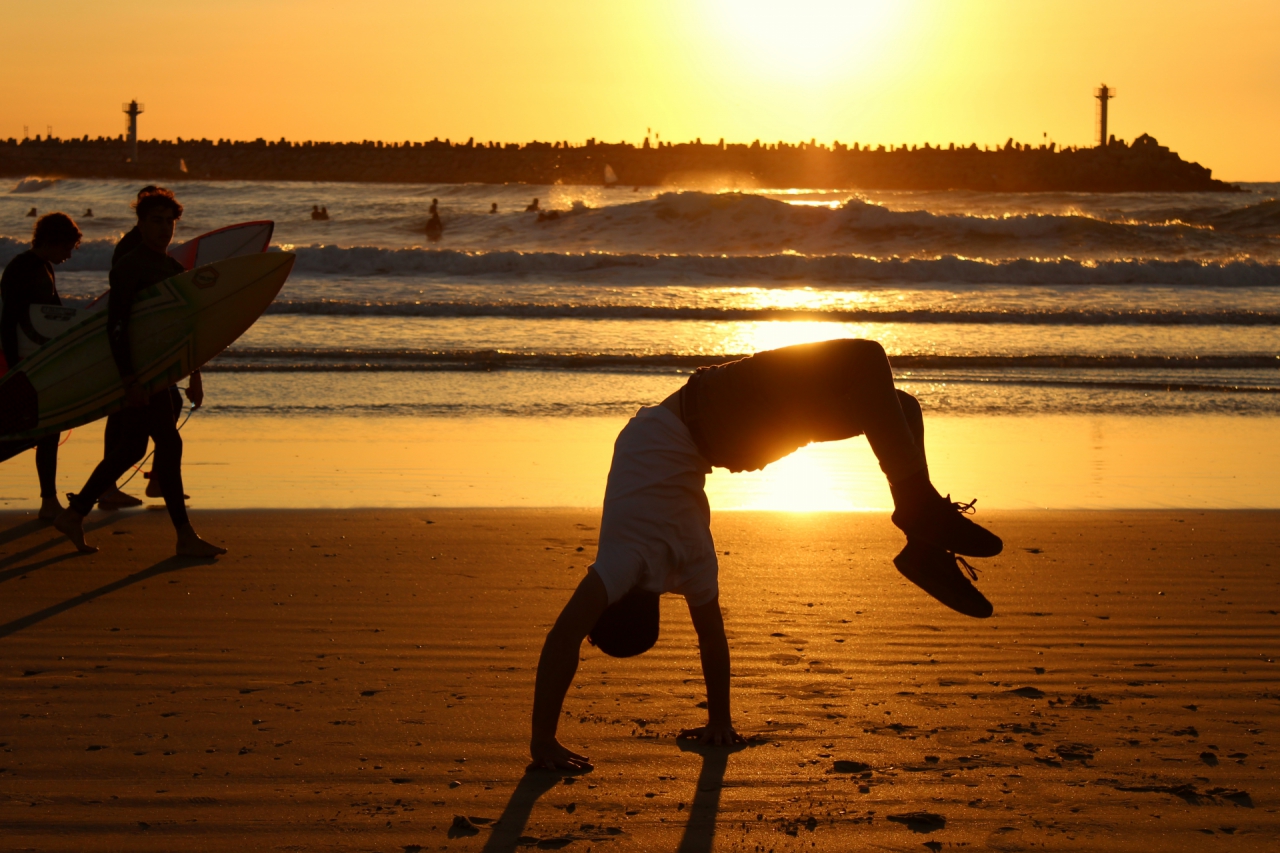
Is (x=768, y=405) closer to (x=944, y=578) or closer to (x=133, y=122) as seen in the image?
(x=944, y=578)

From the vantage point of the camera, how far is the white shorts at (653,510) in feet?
9.72

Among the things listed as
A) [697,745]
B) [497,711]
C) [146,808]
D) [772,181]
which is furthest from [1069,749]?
[772,181]

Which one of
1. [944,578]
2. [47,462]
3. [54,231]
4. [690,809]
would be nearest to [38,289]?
[54,231]

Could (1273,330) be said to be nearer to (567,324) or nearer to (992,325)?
(992,325)

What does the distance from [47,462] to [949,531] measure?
16.3 ft

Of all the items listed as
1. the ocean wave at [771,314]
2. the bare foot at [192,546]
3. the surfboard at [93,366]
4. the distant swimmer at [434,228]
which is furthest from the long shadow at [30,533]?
the distant swimmer at [434,228]

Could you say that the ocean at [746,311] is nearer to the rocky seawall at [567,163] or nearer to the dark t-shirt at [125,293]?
the dark t-shirt at [125,293]

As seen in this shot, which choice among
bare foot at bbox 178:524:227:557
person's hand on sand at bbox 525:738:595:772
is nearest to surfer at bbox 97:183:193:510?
bare foot at bbox 178:524:227:557

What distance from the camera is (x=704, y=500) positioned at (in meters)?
3.13

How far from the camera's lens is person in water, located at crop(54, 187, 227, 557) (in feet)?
17.2

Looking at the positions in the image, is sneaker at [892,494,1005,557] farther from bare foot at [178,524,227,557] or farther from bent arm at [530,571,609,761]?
bare foot at [178,524,227,557]

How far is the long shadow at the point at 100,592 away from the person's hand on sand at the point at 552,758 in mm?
2301

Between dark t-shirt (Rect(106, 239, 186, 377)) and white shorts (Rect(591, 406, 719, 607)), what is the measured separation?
3213 mm

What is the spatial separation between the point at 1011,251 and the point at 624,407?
24.5 meters
